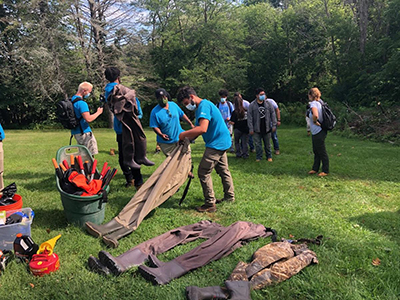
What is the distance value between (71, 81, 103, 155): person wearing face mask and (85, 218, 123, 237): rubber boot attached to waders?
2153mm

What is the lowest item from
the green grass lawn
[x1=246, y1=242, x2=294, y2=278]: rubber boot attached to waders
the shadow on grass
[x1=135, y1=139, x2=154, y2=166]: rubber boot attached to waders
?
the shadow on grass

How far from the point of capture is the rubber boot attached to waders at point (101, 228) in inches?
157

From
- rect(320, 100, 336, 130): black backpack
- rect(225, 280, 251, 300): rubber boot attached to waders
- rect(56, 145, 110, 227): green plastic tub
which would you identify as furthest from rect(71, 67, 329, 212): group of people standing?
rect(225, 280, 251, 300): rubber boot attached to waders

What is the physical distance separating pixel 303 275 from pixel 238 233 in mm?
972

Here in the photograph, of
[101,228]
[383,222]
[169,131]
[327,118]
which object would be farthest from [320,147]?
[101,228]

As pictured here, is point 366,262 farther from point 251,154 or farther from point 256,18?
point 256,18

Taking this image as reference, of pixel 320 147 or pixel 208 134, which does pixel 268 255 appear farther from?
pixel 320 147

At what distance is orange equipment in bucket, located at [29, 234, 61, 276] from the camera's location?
124 inches

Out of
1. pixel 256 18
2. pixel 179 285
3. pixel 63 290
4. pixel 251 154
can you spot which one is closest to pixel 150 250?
pixel 179 285

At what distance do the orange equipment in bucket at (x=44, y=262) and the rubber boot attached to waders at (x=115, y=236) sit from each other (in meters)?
0.62

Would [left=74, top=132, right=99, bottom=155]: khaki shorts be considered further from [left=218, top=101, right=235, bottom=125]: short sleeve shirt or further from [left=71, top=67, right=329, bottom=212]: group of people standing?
[left=218, top=101, right=235, bottom=125]: short sleeve shirt

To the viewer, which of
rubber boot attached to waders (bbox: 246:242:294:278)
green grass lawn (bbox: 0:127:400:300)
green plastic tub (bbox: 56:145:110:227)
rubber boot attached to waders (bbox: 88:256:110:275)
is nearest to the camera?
green grass lawn (bbox: 0:127:400:300)

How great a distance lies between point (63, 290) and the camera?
2.92 m

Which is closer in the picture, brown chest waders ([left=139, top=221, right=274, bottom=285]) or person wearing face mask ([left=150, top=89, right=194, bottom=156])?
brown chest waders ([left=139, top=221, right=274, bottom=285])
